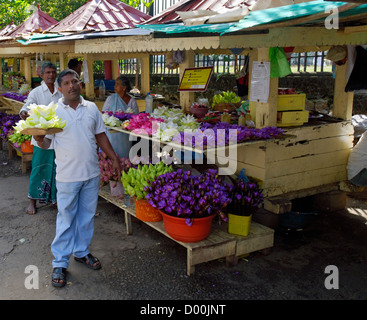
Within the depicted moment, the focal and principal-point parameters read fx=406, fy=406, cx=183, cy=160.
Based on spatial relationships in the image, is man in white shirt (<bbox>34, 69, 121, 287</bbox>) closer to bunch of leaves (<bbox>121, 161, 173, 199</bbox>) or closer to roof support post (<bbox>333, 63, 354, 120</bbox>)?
bunch of leaves (<bbox>121, 161, 173, 199</bbox>)

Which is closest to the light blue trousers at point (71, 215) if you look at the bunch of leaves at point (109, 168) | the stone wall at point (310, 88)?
the bunch of leaves at point (109, 168)

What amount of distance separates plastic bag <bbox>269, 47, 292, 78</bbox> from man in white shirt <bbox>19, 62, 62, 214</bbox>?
2.86 meters

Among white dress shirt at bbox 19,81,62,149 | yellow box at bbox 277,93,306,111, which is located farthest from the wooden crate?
white dress shirt at bbox 19,81,62,149

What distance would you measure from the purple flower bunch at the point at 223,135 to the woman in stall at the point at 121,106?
159 cm

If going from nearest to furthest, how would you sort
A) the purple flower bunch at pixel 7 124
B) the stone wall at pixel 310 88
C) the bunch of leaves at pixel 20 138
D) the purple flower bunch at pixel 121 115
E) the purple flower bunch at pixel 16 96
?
1. the purple flower bunch at pixel 121 115
2. the bunch of leaves at pixel 20 138
3. the stone wall at pixel 310 88
4. the purple flower bunch at pixel 7 124
5. the purple flower bunch at pixel 16 96

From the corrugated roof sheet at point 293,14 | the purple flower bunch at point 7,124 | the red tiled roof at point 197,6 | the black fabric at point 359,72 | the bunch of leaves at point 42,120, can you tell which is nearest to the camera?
the corrugated roof sheet at point 293,14

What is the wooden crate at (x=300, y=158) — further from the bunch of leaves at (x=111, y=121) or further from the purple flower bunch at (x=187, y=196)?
the bunch of leaves at (x=111, y=121)

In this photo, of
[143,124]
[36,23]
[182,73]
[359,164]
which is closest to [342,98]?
[359,164]

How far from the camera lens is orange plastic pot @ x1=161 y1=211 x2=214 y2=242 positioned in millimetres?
3688

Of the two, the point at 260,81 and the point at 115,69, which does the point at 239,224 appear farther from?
the point at 115,69

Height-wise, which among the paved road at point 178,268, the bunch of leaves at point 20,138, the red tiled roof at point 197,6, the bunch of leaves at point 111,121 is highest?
the red tiled roof at point 197,6

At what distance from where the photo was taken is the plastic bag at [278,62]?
422cm
